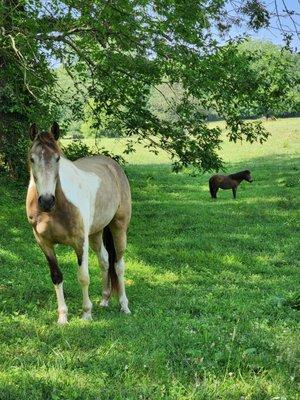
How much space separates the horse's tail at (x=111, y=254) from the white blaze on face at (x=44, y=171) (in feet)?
7.18

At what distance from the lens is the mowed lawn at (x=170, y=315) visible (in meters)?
4.21

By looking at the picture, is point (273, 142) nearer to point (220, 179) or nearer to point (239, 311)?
point (220, 179)

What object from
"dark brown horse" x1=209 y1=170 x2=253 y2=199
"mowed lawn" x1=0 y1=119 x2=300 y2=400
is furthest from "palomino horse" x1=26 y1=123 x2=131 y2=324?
"dark brown horse" x1=209 y1=170 x2=253 y2=199

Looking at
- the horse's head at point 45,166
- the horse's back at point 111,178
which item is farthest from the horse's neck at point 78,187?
the horse's head at point 45,166

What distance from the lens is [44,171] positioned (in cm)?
610

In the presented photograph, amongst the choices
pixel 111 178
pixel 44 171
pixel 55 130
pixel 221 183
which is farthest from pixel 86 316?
pixel 221 183

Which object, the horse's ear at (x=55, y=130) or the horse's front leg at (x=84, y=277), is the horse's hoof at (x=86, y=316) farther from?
the horse's ear at (x=55, y=130)

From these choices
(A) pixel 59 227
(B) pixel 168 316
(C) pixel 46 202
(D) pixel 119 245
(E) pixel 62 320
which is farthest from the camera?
(D) pixel 119 245

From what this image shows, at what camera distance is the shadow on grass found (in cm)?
423

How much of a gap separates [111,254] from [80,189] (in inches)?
60.1

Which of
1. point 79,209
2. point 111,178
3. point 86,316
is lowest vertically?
point 86,316

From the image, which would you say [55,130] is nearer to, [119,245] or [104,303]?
[119,245]

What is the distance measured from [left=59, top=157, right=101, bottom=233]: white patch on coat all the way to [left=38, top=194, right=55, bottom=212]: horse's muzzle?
2.42ft

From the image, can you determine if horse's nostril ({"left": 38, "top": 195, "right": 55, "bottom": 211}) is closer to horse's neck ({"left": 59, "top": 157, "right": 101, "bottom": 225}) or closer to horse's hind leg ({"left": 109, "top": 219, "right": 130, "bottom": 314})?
horse's neck ({"left": 59, "top": 157, "right": 101, "bottom": 225})
